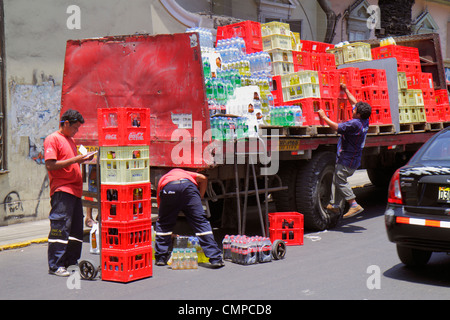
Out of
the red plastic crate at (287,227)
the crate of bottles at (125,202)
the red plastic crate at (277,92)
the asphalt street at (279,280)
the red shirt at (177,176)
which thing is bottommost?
the asphalt street at (279,280)

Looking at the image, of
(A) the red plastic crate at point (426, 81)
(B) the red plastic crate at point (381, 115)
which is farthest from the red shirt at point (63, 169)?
(A) the red plastic crate at point (426, 81)

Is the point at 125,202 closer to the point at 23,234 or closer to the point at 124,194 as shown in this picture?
the point at 124,194

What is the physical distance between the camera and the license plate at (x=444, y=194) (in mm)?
5949

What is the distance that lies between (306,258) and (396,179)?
1808 mm

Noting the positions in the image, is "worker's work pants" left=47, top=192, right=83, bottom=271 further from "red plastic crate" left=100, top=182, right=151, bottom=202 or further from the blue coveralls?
the blue coveralls

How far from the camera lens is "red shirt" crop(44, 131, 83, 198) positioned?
21.9 feet

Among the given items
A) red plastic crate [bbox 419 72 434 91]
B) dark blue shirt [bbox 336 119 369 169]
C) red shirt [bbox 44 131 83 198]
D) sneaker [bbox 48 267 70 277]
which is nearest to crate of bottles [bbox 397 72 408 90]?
red plastic crate [bbox 419 72 434 91]

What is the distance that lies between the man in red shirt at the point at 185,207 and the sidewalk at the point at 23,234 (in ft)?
8.66

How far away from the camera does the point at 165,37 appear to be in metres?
8.02

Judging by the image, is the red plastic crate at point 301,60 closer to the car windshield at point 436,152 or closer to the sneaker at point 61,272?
the car windshield at point 436,152

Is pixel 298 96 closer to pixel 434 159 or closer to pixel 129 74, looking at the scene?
pixel 129 74

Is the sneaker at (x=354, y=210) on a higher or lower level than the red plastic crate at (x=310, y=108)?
lower

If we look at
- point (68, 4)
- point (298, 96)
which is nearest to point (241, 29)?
point (298, 96)

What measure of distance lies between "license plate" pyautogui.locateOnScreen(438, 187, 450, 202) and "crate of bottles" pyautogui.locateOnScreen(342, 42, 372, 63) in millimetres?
6294
